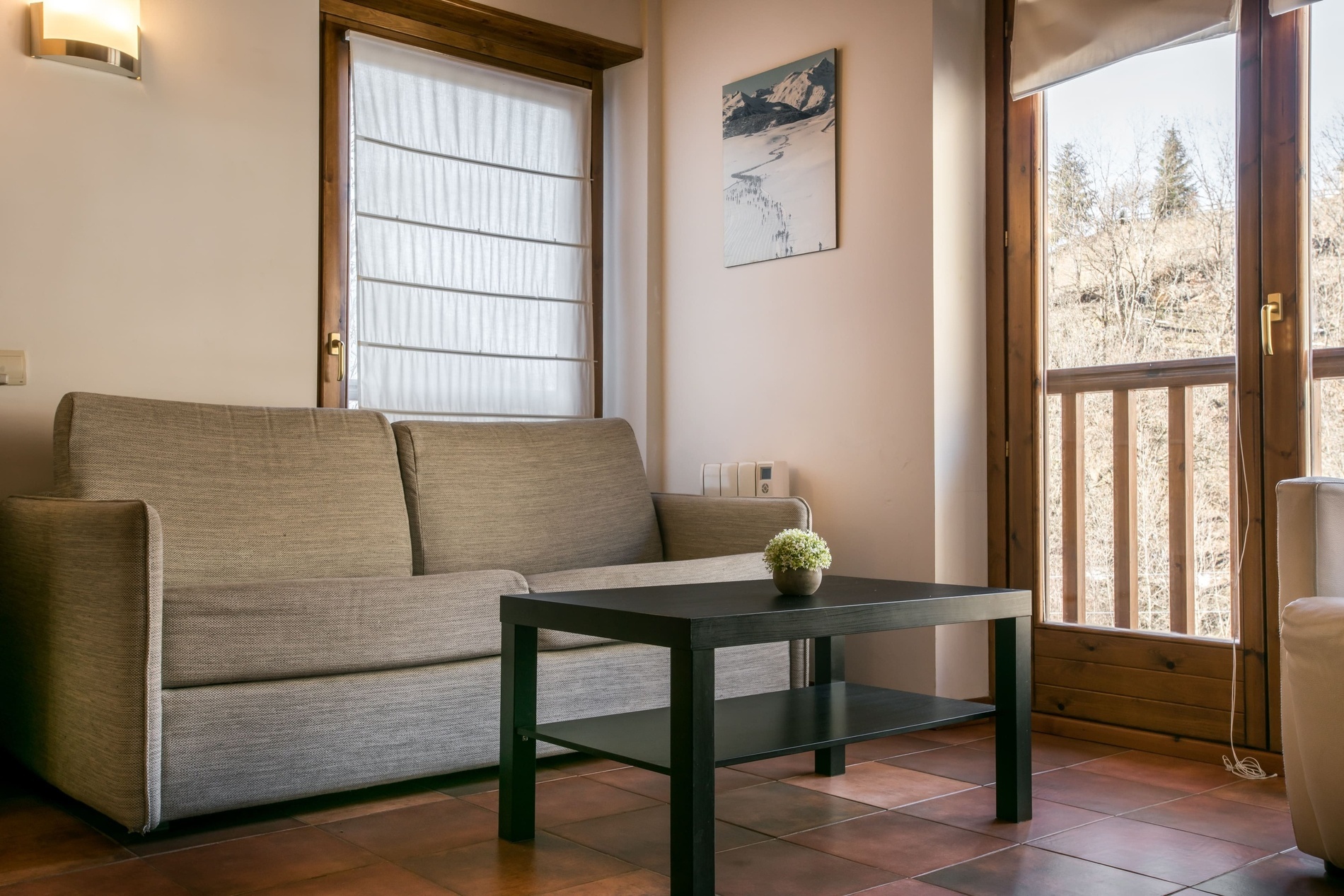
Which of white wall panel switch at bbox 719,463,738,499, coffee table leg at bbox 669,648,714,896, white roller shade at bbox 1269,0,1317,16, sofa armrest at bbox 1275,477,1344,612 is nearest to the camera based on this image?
coffee table leg at bbox 669,648,714,896

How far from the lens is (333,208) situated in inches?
143

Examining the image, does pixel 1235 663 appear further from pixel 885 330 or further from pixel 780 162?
pixel 780 162

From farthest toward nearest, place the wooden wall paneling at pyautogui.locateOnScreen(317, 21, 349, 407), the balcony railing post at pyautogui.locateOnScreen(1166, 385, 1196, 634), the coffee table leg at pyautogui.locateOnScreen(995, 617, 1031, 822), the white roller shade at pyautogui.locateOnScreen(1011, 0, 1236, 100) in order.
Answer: the wooden wall paneling at pyautogui.locateOnScreen(317, 21, 349, 407)
the balcony railing post at pyautogui.locateOnScreen(1166, 385, 1196, 634)
the white roller shade at pyautogui.locateOnScreen(1011, 0, 1236, 100)
the coffee table leg at pyautogui.locateOnScreen(995, 617, 1031, 822)

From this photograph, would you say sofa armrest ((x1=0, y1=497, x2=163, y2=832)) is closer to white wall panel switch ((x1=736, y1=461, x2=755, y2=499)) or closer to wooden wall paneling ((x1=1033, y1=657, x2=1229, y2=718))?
white wall panel switch ((x1=736, y1=461, x2=755, y2=499))

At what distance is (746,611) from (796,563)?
310mm

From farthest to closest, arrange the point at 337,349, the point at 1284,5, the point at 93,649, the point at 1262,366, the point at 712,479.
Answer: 1. the point at 712,479
2. the point at 337,349
3. the point at 1262,366
4. the point at 1284,5
5. the point at 93,649

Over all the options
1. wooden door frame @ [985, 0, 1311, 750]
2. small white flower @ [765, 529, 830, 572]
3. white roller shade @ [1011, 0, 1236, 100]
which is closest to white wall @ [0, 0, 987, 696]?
white roller shade @ [1011, 0, 1236, 100]

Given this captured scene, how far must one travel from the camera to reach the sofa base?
2.26 metres

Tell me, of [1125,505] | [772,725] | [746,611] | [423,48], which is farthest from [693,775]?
[423,48]

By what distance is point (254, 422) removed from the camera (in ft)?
10.1

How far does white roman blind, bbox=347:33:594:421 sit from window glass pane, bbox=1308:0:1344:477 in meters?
2.43

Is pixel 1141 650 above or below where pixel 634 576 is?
below

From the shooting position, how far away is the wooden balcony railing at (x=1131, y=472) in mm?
3018

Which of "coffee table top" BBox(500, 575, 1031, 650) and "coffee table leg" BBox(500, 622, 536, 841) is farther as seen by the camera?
"coffee table leg" BBox(500, 622, 536, 841)
